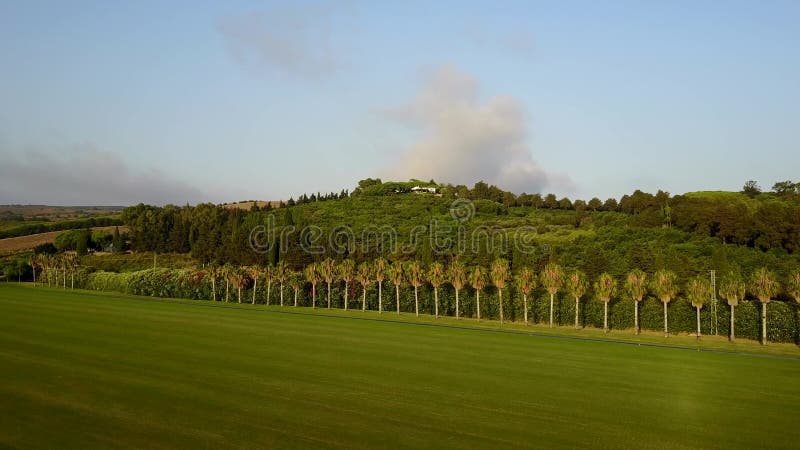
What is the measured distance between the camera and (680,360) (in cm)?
3378

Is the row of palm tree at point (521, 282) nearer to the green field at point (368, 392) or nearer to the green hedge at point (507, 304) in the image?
the green hedge at point (507, 304)

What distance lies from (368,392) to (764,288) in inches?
1334

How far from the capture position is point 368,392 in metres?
21.4

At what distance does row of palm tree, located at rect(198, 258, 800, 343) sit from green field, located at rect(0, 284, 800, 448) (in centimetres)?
678

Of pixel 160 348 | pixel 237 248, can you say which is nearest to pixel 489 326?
pixel 160 348

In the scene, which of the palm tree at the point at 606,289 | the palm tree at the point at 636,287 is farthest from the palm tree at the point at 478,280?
the palm tree at the point at 636,287

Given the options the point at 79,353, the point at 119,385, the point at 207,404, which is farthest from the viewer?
the point at 79,353

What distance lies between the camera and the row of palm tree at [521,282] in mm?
45344

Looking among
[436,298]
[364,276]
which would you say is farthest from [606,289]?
[364,276]

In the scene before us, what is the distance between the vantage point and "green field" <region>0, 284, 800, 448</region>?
16.2 metres

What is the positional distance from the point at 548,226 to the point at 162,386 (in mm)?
87439

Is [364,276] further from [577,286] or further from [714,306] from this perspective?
[714,306]

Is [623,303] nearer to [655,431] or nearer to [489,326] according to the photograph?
[489,326]

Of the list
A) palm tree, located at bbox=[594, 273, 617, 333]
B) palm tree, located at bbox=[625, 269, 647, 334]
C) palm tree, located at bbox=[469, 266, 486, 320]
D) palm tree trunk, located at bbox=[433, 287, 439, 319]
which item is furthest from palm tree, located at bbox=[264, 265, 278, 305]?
palm tree, located at bbox=[625, 269, 647, 334]
